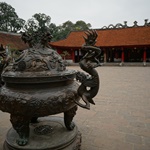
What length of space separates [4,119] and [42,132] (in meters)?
1.78

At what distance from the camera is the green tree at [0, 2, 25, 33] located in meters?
34.7

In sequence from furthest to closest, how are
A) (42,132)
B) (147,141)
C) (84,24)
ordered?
(84,24) < (147,141) < (42,132)

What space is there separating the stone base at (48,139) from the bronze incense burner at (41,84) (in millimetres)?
77

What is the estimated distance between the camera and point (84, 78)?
216 cm

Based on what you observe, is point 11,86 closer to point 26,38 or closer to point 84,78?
point 26,38

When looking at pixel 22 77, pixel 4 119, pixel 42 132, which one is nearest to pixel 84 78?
pixel 22 77

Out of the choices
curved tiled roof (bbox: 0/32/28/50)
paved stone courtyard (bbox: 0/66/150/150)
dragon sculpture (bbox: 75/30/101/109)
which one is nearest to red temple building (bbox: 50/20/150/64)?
curved tiled roof (bbox: 0/32/28/50)

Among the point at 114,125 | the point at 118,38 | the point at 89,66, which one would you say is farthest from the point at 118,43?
the point at 89,66

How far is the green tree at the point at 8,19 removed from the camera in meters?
34.7

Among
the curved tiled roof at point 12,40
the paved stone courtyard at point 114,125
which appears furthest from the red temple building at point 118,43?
the paved stone courtyard at point 114,125

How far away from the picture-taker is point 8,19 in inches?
1420

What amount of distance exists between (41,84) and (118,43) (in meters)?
18.9

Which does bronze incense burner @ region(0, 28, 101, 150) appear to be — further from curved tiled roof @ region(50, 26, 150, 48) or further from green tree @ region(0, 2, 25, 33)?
green tree @ region(0, 2, 25, 33)

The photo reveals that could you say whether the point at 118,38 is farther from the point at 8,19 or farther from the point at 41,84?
the point at 8,19
